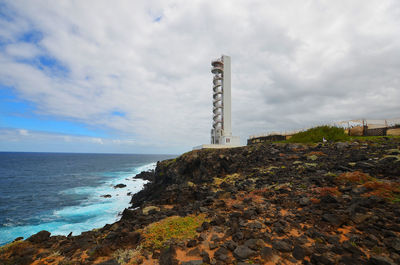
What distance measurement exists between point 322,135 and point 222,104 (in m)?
31.7

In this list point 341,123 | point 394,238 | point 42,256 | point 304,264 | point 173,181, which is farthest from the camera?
point 173,181

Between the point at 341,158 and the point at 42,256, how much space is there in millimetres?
20435

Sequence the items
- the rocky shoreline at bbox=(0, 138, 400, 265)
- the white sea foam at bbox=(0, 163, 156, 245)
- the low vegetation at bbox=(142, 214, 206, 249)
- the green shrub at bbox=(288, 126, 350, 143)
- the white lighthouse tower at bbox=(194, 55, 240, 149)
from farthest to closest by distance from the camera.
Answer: the white lighthouse tower at bbox=(194, 55, 240, 149)
the green shrub at bbox=(288, 126, 350, 143)
the white sea foam at bbox=(0, 163, 156, 245)
the low vegetation at bbox=(142, 214, 206, 249)
the rocky shoreline at bbox=(0, 138, 400, 265)

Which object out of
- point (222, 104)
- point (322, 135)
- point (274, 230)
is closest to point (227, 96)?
point (222, 104)

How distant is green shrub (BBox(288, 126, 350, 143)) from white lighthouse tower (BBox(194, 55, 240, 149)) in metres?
22.4

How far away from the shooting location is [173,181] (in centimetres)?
3731

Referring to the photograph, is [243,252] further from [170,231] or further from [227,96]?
[227,96]

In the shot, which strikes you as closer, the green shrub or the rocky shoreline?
the rocky shoreline

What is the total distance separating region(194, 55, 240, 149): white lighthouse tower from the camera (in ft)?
168

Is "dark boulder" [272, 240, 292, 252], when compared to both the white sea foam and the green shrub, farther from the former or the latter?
the white sea foam

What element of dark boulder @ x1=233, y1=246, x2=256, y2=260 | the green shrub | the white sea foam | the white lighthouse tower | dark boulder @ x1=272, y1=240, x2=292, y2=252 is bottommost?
the white sea foam

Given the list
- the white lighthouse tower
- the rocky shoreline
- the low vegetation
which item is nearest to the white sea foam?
the rocky shoreline

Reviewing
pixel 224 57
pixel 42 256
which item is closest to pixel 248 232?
pixel 42 256

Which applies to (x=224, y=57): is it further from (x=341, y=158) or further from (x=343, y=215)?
(x=343, y=215)
